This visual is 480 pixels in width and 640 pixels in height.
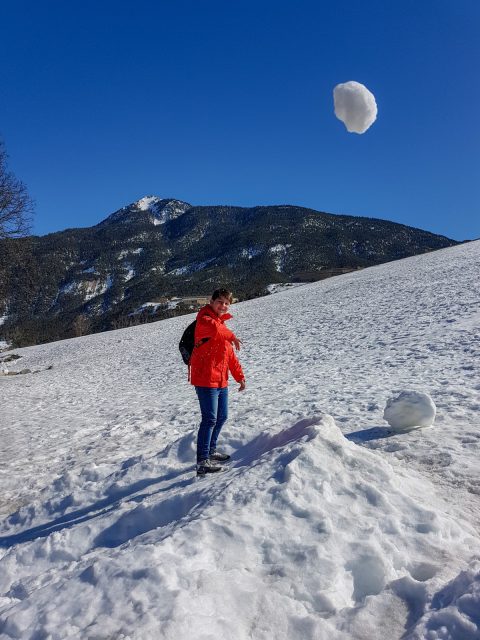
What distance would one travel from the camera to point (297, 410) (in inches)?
313

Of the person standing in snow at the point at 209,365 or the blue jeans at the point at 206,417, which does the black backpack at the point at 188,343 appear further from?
the blue jeans at the point at 206,417

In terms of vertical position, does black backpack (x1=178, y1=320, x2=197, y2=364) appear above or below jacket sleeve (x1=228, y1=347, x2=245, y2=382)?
above

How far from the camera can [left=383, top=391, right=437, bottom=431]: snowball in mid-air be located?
5613 mm

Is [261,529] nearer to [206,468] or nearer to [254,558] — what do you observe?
[254,558]

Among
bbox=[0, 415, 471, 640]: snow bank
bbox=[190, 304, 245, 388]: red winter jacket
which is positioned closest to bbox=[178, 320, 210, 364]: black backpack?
bbox=[190, 304, 245, 388]: red winter jacket

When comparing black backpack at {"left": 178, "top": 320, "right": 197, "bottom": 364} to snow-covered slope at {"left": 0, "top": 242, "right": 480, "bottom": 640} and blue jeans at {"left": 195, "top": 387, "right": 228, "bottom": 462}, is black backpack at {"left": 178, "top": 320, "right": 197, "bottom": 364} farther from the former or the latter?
snow-covered slope at {"left": 0, "top": 242, "right": 480, "bottom": 640}

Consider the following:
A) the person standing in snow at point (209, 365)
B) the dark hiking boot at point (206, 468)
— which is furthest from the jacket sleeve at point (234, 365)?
the dark hiking boot at point (206, 468)

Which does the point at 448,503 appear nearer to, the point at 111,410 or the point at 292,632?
the point at 292,632

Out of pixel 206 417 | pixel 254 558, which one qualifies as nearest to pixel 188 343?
pixel 206 417

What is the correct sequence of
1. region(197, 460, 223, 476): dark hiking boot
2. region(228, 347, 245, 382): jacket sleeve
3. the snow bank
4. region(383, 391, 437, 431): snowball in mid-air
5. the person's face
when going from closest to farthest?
the snow bank, region(197, 460, 223, 476): dark hiking boot, the person's face, region(228, 347, 245, 382): jacket sleeve, region(383, 391, 437, 431): snowball in mid-air

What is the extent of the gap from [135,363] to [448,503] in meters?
16.7

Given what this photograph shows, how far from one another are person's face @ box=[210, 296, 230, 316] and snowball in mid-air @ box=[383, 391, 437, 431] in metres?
2.58

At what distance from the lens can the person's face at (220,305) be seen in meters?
5.04

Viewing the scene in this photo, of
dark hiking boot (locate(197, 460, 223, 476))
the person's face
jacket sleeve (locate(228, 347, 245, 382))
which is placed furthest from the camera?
jacket sleeve (locate(228, 347, 245, 382))
